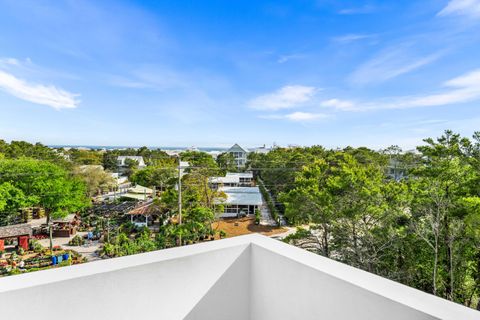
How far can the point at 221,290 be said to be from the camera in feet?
3.89

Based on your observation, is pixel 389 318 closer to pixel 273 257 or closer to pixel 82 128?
pixel 273 257

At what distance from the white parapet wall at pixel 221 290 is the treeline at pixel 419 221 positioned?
452 centimetres

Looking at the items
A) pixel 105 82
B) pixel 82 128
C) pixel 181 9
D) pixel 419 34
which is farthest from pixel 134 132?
pixel 419 34

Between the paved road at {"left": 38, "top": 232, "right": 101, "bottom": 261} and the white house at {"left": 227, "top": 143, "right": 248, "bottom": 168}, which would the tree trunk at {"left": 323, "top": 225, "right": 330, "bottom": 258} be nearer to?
the paved road at {"left": 38, "top": 232, "right": 101, "bottom": 261}

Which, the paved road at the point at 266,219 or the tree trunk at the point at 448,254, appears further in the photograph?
the paved road at the point at 266,219

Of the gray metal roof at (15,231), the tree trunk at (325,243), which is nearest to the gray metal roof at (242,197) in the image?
the tree trunk at (325,243)

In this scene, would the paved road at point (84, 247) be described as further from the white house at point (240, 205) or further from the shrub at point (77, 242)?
the white house at point (240, 205)

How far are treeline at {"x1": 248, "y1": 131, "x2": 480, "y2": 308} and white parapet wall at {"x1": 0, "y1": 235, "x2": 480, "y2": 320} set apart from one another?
178 inches

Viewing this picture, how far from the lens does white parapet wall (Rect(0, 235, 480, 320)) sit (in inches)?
30.8

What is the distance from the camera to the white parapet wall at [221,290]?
0.78m

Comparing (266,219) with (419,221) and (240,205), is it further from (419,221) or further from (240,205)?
(419,221)

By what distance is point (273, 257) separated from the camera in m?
1.13

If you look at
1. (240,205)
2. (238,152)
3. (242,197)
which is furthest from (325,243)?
(238,152)

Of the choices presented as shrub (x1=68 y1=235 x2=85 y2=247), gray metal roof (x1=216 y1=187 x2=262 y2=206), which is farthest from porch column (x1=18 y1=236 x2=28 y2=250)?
gray metal roof (x1=216 y1=187 x2=262 y2=206)
